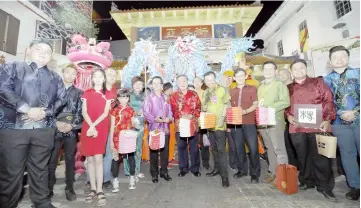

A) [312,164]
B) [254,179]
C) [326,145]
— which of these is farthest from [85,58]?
[312,164]

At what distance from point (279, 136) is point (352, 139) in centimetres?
97

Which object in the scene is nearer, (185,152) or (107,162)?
(107,162)

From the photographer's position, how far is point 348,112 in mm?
2902

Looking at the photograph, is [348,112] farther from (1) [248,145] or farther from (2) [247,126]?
(1) [248,145]

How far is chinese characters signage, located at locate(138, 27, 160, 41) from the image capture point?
12930mm

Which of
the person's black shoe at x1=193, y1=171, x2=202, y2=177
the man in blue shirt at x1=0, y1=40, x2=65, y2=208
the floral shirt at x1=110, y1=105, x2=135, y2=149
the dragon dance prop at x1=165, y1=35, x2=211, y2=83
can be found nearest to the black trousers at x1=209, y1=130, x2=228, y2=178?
the person's black shoe at x1=193, y1=171, x2=202, y2=177

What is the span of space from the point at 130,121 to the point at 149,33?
413 inches

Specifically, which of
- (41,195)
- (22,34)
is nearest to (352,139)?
(41,195)

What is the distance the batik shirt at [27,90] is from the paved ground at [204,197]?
137 centimetres

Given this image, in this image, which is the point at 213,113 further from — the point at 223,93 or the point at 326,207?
the point at 326,207

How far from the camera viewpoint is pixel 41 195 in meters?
2.44

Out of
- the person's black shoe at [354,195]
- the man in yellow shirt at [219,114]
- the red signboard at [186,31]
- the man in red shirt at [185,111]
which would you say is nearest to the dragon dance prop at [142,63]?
the man in red shirt at [185,111]

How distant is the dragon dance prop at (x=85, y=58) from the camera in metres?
4.01

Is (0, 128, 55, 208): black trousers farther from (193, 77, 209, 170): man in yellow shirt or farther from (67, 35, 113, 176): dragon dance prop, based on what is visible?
(193, 77, 209, 170): man in yellow shirt
